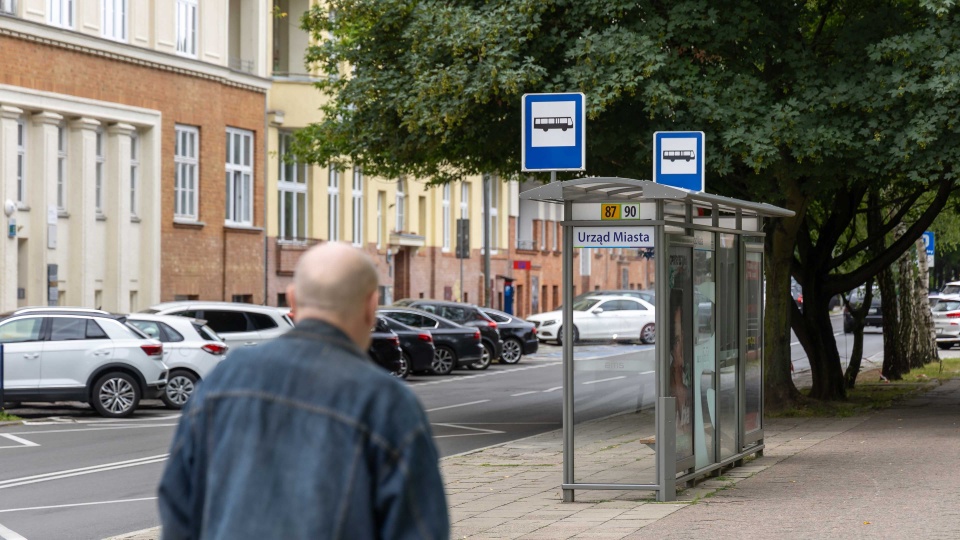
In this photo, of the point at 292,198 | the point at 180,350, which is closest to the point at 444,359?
the point at 180,350

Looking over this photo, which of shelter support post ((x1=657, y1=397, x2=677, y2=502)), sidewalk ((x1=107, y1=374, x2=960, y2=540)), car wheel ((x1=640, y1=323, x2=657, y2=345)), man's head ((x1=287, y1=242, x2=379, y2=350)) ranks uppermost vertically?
man's head ((x1=287, y1=242, x2=379, y2=350))

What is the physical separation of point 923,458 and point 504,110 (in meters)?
7.61

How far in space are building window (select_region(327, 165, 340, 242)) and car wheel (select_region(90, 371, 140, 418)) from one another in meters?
25.2

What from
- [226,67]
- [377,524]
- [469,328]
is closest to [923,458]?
[377,524]

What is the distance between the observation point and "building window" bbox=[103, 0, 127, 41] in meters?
34.9

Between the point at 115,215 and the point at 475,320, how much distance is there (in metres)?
8.53

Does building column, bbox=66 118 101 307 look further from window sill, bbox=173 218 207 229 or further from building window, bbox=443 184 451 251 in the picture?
building window, bbox=443 184 451 251

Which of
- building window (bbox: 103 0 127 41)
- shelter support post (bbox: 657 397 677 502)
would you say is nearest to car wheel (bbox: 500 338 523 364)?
building window (bbox: 103 0 127 41)

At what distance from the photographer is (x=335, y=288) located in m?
3.64

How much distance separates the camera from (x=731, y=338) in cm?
1382

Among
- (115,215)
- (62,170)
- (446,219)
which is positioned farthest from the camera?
(446,219)

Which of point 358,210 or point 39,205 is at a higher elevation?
point 358,210

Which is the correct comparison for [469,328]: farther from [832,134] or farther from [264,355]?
[264,355]

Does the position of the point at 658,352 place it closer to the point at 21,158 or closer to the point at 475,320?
the point at 21,158
